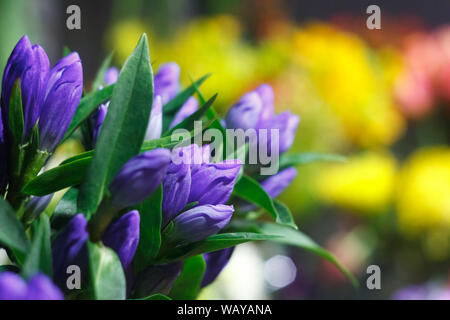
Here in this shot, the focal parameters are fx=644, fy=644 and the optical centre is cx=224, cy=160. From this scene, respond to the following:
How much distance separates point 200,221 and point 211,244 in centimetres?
1

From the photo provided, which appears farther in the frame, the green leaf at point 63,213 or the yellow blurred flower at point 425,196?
the yellow blurred flower at point 425,196

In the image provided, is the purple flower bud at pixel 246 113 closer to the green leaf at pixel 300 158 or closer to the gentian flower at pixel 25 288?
the green leaf at pixel 300 158

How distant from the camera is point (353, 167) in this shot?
2.78 ft

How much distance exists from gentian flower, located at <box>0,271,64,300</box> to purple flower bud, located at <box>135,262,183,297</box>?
0.22 ft

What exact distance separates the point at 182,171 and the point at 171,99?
0.27ft

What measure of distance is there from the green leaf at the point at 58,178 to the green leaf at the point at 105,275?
3cm

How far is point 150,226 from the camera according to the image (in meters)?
0.19

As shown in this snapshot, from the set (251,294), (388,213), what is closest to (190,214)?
(251,294)

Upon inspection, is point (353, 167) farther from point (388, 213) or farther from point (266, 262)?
point (266, 262)

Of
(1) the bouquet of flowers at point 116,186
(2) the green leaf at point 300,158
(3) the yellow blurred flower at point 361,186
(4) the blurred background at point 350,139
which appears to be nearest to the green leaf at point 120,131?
(1) the bouquet of flowers at point 116,186

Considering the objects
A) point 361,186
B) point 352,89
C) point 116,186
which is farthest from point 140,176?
point 352,89

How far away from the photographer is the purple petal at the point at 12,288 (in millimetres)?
142

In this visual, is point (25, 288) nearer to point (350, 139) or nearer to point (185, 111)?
point (185, 111)

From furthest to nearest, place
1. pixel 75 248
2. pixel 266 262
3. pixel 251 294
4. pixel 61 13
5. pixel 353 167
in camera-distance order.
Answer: pixel 61 13
pixel 353 167
pixel 266 262
pixel 251 294
pixel 75 248
